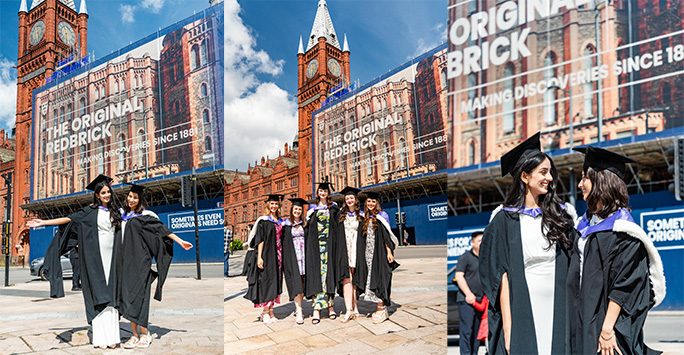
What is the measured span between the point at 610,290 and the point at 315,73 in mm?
2400

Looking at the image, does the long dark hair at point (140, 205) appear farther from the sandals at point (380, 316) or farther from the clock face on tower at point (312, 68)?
the sandals at point (380, 316)

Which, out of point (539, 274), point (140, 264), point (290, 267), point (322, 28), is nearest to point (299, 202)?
point (290, 267)

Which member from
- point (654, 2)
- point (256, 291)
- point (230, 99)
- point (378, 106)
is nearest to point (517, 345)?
point (378, 106)

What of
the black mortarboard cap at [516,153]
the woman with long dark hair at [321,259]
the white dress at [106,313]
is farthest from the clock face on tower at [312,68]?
the white dress at [106,313]

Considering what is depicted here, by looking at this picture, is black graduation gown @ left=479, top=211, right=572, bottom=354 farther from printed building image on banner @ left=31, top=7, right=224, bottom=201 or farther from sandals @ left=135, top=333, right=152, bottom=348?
sandals @ left=135, top=333, right=152, bottom=348

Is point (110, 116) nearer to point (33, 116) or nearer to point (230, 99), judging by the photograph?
point (33, 116)

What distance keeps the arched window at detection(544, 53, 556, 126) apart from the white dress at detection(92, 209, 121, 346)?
4035 mm

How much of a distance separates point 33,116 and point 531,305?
6.39 metres

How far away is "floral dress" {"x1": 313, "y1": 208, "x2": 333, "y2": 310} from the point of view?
3223 millimetres

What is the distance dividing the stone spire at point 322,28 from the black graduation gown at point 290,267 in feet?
4.94

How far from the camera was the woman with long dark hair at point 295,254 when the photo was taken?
3.31 m

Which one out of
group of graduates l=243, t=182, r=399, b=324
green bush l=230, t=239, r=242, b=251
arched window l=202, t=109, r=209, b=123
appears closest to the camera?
group of graduates l=243, t=182, r=399, b=324

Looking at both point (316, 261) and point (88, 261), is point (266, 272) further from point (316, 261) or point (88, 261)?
point (88, 261)

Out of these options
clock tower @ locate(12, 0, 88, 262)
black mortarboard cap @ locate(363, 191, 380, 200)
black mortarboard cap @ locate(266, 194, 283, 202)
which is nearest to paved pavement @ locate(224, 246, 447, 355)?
black mortarboard cap @ locate(363, 191, 380, 200)
